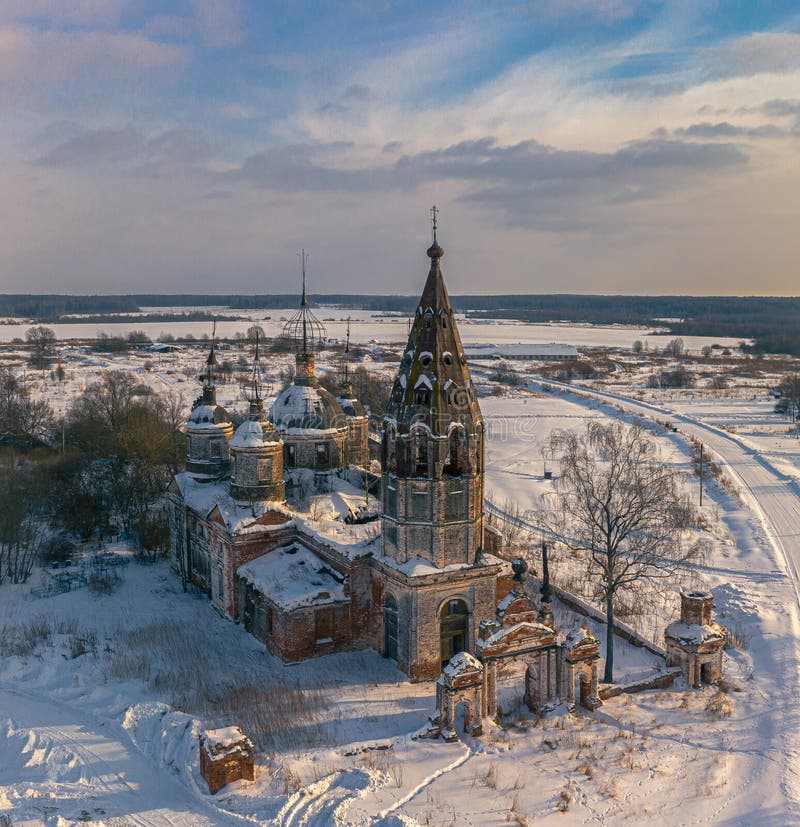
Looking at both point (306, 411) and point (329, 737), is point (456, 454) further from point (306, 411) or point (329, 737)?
point (306, 411)

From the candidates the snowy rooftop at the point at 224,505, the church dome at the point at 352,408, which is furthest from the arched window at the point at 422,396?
the church dome at the point at 352,408

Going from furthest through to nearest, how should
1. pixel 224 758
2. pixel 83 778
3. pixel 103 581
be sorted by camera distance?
pixel 103 581
pixel 83 778
pixel 224 758

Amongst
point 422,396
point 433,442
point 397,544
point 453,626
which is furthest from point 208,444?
point 453,626

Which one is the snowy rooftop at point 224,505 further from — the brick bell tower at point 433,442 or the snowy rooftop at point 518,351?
the snowy rooftop at point 518,351

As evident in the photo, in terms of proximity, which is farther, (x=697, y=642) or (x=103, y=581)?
(x=103, y=581)

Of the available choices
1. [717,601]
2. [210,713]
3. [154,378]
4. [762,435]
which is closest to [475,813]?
[210,713]

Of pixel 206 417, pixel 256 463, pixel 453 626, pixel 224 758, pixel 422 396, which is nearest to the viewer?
pixel 224 758
